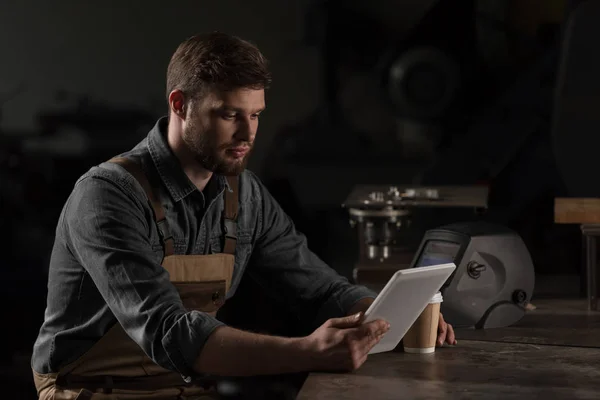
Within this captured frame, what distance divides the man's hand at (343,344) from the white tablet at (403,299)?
3 centimetres

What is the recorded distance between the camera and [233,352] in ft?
6.62

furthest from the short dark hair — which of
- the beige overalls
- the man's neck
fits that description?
the beige overalls

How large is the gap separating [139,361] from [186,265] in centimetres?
27

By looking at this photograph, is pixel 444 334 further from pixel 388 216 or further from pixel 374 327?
pixel 388 216

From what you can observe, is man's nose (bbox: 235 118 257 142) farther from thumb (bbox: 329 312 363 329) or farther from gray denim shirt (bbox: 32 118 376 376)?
thumb (bbox: 329 312 363 329)

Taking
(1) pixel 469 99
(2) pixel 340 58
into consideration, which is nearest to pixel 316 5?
(2) pixel 340 58

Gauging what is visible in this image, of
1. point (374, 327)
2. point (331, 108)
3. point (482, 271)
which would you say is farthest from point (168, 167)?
point (331, 108)

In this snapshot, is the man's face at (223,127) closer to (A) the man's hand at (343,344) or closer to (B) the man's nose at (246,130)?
(B) the man's nose at (246,130)

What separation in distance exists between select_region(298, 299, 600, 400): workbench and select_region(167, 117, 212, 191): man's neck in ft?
2.17

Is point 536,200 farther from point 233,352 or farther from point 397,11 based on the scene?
point 233,352

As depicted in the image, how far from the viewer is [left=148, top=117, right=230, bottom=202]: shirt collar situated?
243 centimetres

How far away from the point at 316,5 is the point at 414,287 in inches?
91.9

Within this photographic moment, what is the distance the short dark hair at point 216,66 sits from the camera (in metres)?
2.30

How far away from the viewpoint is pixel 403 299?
206 centimetres
